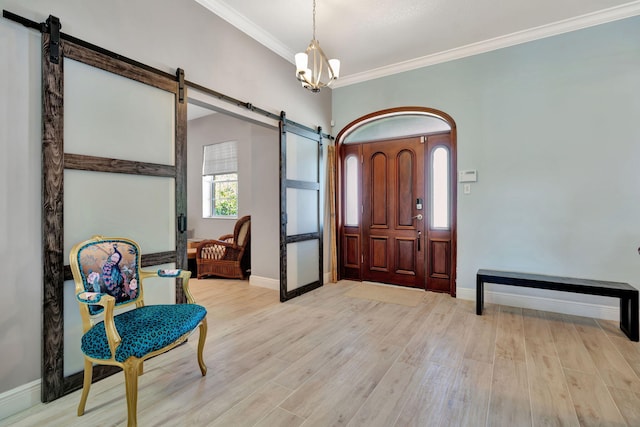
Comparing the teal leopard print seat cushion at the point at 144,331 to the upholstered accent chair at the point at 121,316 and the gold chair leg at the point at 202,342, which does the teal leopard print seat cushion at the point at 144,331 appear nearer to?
the upholstered accent chair at the point at 121,316

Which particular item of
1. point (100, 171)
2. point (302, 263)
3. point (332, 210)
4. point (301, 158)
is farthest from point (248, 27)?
point (302, 263)

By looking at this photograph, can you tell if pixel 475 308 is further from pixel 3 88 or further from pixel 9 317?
pixel 3 88

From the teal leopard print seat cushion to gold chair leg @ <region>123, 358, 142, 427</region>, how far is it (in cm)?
5

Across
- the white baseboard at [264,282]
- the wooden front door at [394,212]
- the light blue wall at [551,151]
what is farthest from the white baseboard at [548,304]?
the white baseboard at [264,282]

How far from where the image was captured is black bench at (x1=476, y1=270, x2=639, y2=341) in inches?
111

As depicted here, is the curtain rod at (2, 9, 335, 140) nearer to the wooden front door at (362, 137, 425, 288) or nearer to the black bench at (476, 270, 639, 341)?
the wooden front door at (362, 137, 425, 288)

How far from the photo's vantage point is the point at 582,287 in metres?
3.05

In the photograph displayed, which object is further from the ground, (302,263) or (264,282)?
(302,263)

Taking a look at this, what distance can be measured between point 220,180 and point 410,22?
507 centimetres

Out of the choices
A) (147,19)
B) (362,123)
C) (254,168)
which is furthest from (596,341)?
(147,19)

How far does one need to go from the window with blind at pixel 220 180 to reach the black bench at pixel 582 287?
5026mm

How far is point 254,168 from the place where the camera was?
4.77 m

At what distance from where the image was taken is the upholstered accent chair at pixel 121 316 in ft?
5.35

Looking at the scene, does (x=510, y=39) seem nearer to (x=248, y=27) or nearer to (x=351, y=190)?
(x=351, y=190)
